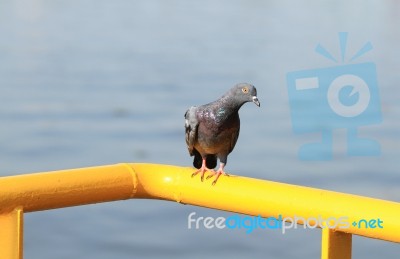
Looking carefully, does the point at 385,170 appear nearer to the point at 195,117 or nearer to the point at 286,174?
the point at 286,174

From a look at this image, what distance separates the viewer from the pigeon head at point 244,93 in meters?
3.15

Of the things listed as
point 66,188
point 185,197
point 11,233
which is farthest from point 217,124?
point 11,233

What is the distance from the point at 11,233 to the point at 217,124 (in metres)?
1.28

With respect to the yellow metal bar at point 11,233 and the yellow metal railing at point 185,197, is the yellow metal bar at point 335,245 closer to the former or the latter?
the yellow metal railing at point 185,197

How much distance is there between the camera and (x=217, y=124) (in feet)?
10.6

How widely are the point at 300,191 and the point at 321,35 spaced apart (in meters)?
15.5

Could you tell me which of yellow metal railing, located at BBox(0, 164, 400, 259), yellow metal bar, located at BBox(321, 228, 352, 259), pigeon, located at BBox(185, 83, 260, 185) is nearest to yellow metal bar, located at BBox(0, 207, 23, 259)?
yellow metal railing, located at BBox(0, 164, 400, 259)

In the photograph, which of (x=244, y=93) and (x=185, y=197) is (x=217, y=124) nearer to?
(x=244, y=93)

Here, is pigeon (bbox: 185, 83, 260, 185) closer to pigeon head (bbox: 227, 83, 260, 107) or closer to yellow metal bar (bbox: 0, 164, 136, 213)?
pigeon head (bbox: 227, 83, 260, 107)

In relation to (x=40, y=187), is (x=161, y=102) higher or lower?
higher

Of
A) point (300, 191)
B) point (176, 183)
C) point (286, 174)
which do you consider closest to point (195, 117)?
point (176, 183)

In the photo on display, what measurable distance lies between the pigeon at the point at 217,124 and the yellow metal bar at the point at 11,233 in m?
1.15

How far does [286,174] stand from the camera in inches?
336

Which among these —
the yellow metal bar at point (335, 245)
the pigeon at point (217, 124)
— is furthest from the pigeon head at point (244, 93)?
the yellow metal bar at point (335, 245)
